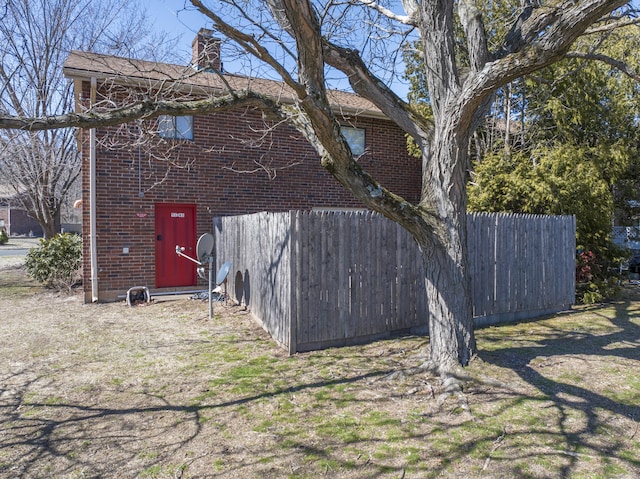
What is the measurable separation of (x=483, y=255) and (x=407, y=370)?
357cm

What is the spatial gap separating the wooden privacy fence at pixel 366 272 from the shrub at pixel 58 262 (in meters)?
4.91

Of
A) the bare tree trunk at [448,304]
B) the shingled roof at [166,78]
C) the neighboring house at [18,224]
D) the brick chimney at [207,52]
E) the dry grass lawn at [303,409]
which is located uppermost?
the shingled roof at [166,78]

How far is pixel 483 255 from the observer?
773 cm

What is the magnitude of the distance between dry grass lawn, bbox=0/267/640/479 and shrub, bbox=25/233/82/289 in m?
4.57

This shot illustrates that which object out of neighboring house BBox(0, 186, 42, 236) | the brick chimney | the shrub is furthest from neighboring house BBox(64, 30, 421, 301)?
neighboring house BBox(0, 186, 42, 236)

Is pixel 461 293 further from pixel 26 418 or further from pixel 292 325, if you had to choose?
pixel 26 418

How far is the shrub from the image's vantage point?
1104 cm

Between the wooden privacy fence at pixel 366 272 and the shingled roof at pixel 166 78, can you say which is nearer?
the wooden privacy fence at pixel 366 272

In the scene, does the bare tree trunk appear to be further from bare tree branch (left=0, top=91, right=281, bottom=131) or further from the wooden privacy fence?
bare tree branch (left=0, top=91, right=281, bottom=131)

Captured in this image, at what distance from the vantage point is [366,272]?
21.0 ft

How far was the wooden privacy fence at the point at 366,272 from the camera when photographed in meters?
5.88

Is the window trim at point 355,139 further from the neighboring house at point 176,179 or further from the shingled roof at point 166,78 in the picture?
the shingled roof at point 166,78

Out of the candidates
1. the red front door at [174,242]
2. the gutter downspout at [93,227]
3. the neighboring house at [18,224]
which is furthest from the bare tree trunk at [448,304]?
the neighboring house at [18,224]

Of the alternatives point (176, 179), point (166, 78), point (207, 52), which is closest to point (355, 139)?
point (176, 179)
